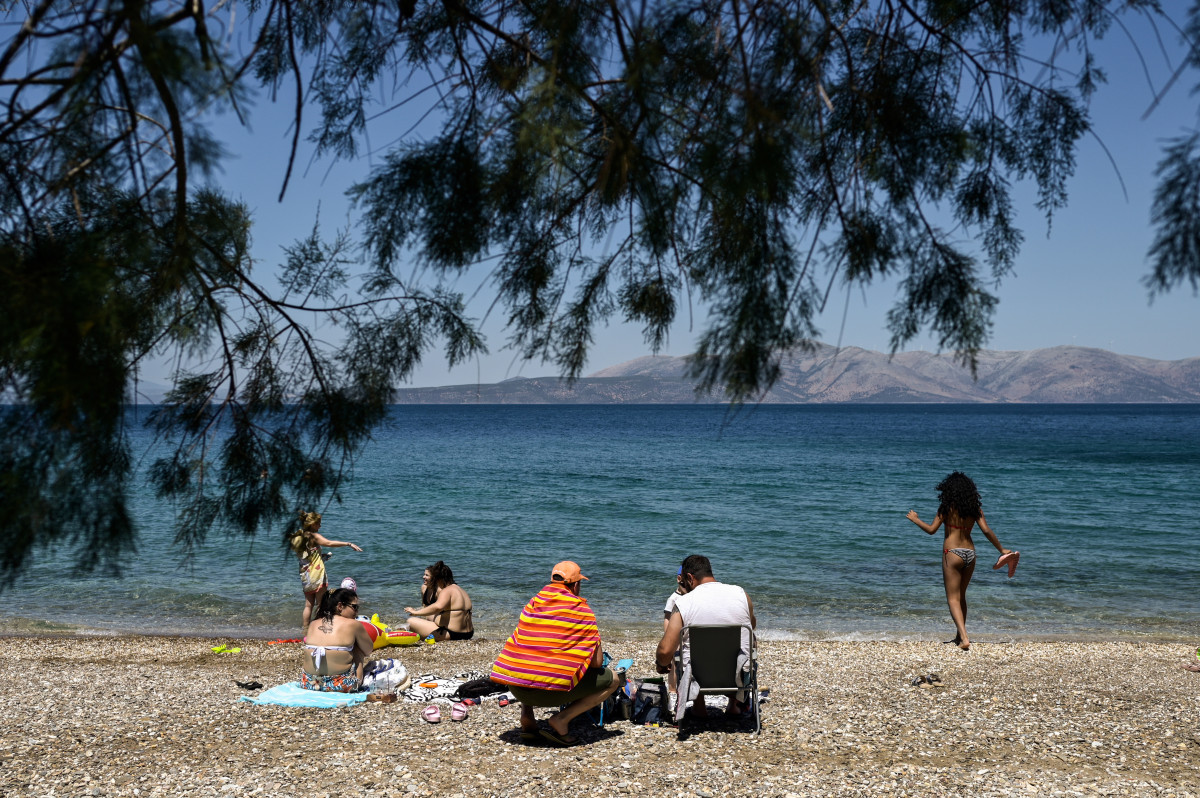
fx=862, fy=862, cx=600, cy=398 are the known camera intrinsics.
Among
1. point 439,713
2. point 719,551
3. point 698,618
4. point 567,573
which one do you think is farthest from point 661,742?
point 719,551

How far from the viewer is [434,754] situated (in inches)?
235

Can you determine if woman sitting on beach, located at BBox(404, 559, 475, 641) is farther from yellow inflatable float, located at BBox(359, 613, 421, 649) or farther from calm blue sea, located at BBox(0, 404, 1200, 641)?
calm blue sea, located at BBox(0, 404, 1200, 641)

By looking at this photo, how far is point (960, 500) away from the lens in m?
8.43

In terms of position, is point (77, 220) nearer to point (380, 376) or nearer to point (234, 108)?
point (234, 108)

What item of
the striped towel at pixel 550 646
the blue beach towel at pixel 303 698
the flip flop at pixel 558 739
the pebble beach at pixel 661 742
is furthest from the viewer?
the blue beach towel at pixel 303 698

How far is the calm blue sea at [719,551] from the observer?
12.9 meters

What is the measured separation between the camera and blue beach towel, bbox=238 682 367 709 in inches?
279

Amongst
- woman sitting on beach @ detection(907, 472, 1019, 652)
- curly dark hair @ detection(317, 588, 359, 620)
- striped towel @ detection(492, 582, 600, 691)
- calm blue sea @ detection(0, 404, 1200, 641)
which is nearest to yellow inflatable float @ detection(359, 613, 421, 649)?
calm blue sea @ detection(0, 404, 1200, 641)

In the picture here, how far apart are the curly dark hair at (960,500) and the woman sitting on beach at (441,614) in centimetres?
561

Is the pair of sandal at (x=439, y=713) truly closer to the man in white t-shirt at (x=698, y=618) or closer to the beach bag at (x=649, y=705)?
the beach bag at (x=649, y=705)

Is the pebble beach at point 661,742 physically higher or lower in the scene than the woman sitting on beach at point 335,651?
lower

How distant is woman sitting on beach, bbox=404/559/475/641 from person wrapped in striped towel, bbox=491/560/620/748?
4.32 m

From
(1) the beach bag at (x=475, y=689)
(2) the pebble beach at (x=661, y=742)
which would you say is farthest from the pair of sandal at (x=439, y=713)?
(1) the beach bag at (x=475, y=689)

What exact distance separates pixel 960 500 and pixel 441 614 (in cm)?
600
